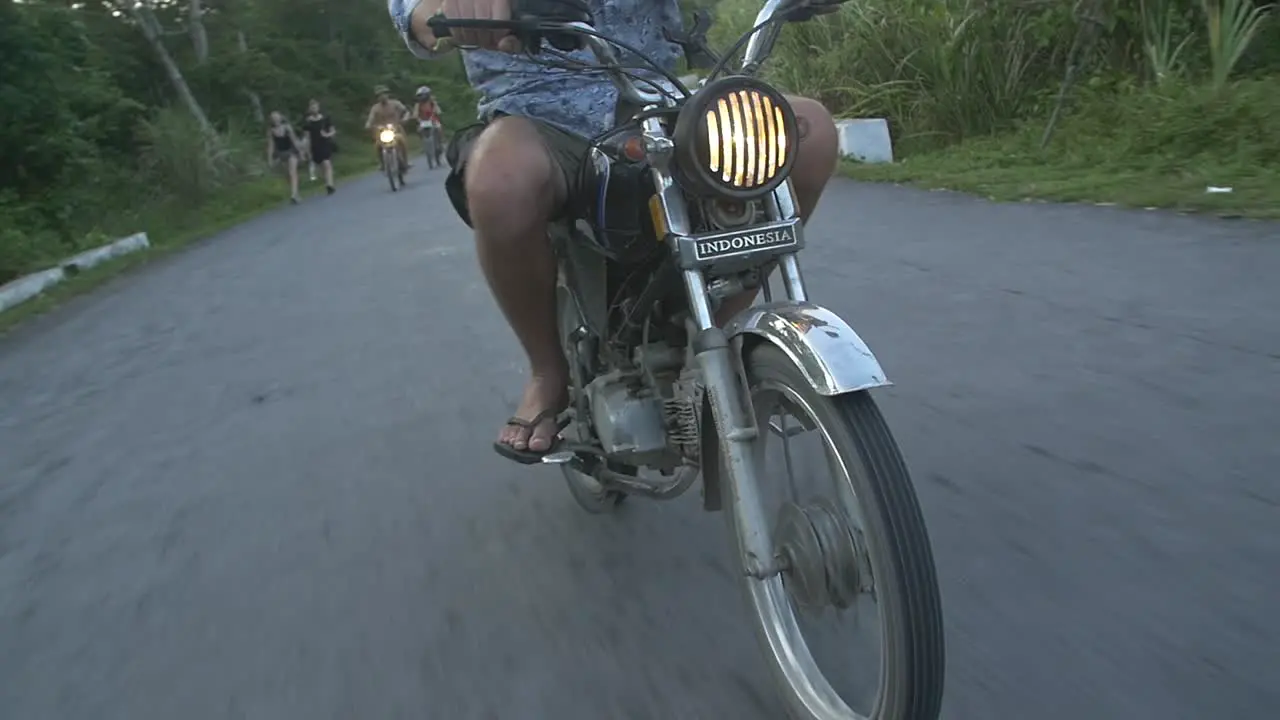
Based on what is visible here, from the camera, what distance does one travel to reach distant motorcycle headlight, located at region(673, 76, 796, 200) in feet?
7.15

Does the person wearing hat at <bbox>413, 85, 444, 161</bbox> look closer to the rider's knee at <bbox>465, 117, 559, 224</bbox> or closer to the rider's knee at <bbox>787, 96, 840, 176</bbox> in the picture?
the rider's knee at <bbox>465, 117, 559, 224</bbox>

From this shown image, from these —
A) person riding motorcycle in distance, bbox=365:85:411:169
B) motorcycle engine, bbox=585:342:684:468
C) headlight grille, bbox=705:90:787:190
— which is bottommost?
person riding motorcycle in distance, bbox=365:85:411:169

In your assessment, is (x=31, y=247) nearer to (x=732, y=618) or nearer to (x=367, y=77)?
(x=732, y=618)

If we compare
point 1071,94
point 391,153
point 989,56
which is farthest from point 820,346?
point 391,153

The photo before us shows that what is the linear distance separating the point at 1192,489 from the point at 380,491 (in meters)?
2.42

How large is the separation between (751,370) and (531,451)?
110 cm

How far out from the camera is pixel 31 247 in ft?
50.7

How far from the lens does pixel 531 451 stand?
10.6 feet

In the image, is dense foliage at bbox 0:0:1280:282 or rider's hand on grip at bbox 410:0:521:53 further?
dense foliage at bbox 0:0:1280:282

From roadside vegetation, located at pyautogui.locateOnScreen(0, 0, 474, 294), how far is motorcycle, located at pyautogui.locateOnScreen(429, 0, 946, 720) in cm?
1306

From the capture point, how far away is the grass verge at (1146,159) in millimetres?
7148

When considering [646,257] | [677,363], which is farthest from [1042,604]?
[646,257]

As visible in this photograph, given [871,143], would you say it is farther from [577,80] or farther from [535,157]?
[535,157]

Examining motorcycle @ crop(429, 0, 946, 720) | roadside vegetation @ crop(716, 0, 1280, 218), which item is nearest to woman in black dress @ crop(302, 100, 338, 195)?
roadside vegetation @ crop(716, 0, 1280, 218)
